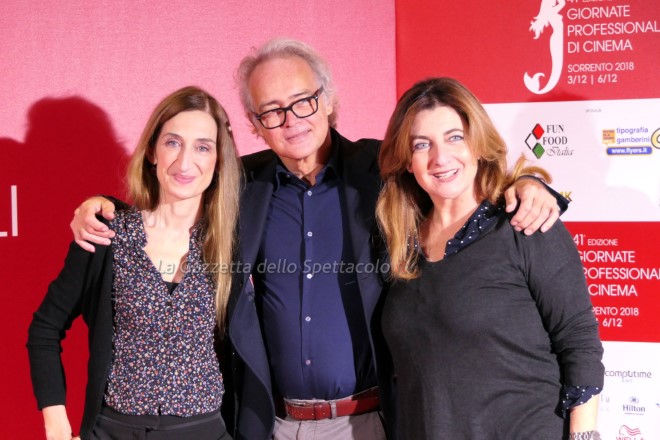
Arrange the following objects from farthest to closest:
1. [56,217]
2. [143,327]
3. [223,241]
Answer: [56,217] → [223,241] → [143,327]

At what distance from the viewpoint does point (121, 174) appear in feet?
9.20

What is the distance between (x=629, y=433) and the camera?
2.92 meters

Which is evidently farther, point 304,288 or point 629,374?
point 629,374

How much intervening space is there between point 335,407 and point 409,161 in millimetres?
817

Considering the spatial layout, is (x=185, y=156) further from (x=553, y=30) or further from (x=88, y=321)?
(x=553, y=30)

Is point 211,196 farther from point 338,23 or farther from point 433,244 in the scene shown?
point 338,23

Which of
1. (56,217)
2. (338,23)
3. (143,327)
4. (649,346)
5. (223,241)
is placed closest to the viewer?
(143,327)

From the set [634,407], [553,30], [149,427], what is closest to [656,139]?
[553,30]

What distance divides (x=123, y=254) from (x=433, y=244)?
940mm

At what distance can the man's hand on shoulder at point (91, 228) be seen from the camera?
2.03m

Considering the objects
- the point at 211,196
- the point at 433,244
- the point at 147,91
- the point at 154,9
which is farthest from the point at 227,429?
the point at 154,9

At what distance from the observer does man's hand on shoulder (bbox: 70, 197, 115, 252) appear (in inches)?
80.1

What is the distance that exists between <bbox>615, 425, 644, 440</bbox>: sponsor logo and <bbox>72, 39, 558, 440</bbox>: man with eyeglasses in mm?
1326

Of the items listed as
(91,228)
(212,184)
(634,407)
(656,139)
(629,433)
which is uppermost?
(656,139)
